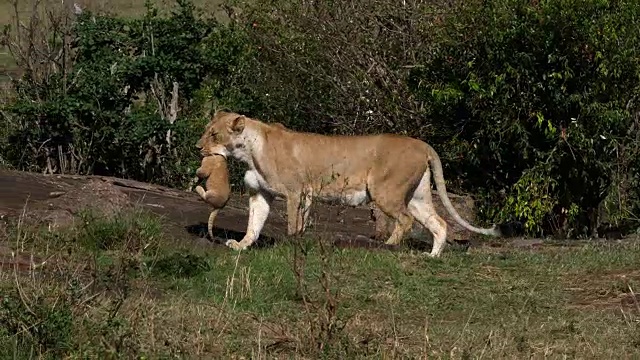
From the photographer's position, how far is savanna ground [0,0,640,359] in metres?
7.48

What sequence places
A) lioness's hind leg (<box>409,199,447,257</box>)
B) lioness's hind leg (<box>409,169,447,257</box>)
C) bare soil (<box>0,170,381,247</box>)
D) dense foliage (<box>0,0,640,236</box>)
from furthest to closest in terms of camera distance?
1. dense foliage (<box>0,0,640,236</box>)
2. bare soil (<box>0,170,381,247</box>)
3. lioness's hind leg (<box>409,169,447,257</box>)
4. lioness's hind leg (<box>409,199,447,257</box>)

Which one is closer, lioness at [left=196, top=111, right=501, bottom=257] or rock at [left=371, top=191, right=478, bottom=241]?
lioness at [left=196, top=111, right=501, bottom=257]

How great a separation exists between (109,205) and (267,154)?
1.70 meters

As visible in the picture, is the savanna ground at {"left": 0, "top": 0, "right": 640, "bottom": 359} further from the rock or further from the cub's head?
the rock

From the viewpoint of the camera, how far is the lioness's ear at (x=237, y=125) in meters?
12.2

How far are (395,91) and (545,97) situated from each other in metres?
2.86

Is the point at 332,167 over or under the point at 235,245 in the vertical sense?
over

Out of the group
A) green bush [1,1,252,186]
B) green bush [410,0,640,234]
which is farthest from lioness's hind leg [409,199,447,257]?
green bush [1,1,252,186]

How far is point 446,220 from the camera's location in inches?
592

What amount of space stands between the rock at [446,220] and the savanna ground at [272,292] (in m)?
0.96

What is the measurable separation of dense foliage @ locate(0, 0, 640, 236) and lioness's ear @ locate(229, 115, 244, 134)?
3987 mm

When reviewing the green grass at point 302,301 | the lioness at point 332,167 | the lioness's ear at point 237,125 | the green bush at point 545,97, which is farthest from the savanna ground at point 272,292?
the green bush at point 545,97

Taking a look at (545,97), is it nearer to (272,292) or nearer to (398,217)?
(398,217)

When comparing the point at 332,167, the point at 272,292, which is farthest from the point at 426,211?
the point at 272,292
